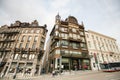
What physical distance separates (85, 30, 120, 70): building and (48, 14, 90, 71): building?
10.8 feet

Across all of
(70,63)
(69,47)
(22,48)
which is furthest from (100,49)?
(22,48)

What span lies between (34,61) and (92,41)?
91.2 feet

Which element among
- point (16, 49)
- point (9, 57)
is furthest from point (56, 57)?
A: point (9, 57)

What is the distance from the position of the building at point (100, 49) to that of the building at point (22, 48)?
71.8ft

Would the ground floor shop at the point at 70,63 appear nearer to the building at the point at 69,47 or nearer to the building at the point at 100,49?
the building at the point at 69,47

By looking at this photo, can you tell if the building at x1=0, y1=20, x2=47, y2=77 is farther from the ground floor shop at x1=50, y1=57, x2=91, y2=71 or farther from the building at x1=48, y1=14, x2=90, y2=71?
the ground floor shop at x1=50, y1=57, x2=91, y2=71

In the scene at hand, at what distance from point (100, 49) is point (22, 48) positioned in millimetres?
35011

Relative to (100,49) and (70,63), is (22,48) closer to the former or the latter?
(70,63)

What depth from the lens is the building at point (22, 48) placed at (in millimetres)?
28516

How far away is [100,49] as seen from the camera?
3834cm

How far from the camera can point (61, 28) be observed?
34562 mm

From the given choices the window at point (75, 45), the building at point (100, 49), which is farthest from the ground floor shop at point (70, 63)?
the window at point (75, 45)

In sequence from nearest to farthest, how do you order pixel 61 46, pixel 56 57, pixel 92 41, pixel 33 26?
pixel 56 57 → pixel 61 46 → pixel 33 26 → pixel 92 41

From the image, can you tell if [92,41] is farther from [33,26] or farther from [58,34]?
[33,26]
